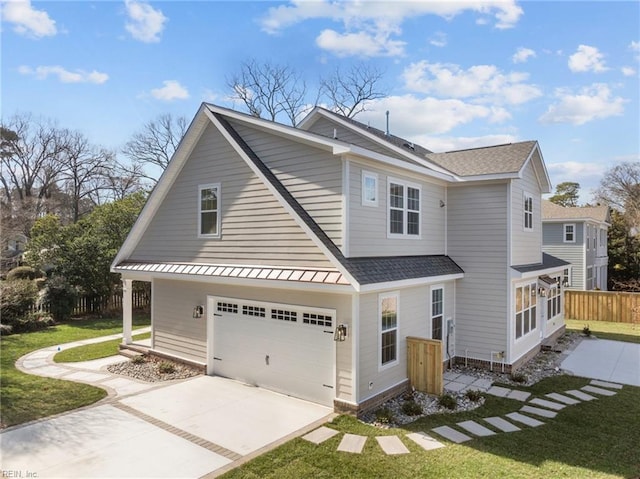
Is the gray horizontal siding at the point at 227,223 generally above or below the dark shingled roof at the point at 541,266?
above

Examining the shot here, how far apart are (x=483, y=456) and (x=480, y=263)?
6.42 meters

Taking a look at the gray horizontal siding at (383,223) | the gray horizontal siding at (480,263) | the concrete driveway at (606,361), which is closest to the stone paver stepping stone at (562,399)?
the gray horizontal siding at (480,263)

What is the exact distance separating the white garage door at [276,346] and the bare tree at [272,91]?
879 inches

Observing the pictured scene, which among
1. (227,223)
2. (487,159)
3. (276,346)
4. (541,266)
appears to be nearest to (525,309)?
(541,266)

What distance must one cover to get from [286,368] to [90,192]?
36062 millimetres

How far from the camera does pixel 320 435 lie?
23.8 feet

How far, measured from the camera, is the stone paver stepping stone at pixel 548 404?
8.83 m

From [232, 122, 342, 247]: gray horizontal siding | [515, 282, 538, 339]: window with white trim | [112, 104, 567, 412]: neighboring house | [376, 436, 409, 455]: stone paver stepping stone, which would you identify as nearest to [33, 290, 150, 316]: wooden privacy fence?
[112, 104, 567, 412]: neighboring house

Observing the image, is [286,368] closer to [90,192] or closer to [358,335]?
[358,335]

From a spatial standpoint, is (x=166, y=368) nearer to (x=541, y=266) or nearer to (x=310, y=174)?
(x=310, y=174)

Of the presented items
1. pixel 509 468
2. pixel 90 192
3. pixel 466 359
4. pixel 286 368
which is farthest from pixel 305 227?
pixel 90 192

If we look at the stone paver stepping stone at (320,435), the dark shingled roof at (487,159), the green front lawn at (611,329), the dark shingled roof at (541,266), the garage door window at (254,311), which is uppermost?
the dark shingled roof at (487,159)

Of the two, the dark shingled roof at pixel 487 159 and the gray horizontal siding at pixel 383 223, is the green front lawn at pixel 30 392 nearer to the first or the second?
the gray horizontal siding at pixel 383 223

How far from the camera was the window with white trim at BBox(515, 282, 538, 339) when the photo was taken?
39.9 ft
